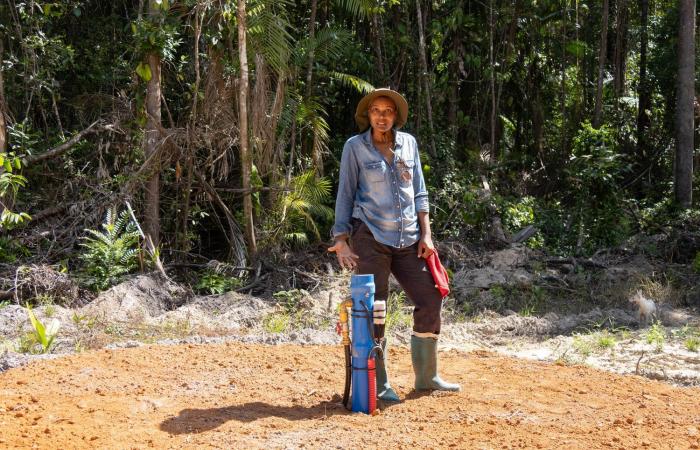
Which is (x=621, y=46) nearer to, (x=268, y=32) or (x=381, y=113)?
(x=268, y=32)

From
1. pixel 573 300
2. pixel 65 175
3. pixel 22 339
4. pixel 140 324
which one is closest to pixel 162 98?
pixel 65 175

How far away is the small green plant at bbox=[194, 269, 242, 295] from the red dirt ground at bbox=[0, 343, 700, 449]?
380cm

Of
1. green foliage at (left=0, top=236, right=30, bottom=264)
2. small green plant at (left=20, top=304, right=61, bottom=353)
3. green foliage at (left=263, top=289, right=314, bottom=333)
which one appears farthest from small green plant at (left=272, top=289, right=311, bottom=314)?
green foliage at (left=0, top=236, right=30, bottom=264)

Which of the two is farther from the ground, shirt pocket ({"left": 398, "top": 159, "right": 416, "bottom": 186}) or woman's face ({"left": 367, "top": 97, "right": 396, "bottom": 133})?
woman's face ({"left": 367, "top": 97, "right": 396, "bottom": 133})

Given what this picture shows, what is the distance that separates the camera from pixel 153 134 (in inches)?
422

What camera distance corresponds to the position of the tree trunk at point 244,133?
10406mm

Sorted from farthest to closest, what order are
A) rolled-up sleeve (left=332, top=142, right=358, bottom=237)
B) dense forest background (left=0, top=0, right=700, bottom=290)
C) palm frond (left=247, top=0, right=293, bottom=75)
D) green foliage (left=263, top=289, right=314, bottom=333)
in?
palm frond (left=247, top=0, right=293, bottom=75) < dense forest background (left=0, top=0, right=700, bottom=290) < green foliage (left=263, top=289, right=314, bottom=333) < rolled-up sleeve (left=332, top=142, right=358, bottom=237)

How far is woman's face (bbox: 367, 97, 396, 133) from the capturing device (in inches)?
203

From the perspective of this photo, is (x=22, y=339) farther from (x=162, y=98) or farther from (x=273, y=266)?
(x=162, y=98)

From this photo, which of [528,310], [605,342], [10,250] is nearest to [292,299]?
[528,310]

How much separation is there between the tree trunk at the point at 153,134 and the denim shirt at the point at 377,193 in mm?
5998

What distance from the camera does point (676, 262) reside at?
12398mm

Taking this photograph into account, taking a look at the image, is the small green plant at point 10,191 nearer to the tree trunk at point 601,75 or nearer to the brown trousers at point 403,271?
the brown trousers at point 403,271

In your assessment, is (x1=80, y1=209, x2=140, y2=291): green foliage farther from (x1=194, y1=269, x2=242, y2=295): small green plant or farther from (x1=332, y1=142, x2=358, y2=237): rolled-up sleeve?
(x1=332, y1=142, x2=358, y2=237): rolled-up sleeve
